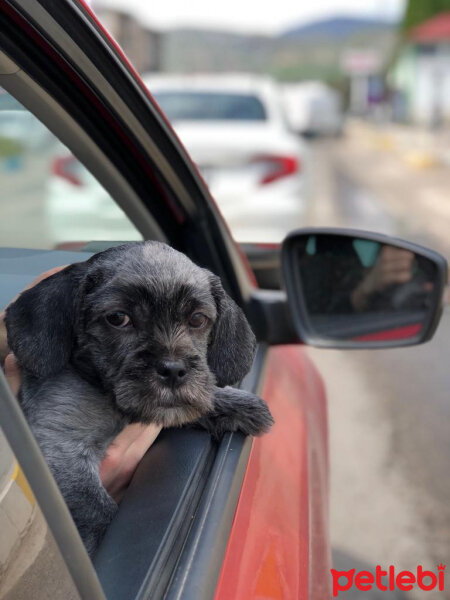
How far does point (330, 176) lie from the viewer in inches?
910

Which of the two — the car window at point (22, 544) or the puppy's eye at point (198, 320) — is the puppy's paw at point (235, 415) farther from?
the car window at point (22, 544)

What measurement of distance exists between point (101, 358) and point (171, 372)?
0.13 m

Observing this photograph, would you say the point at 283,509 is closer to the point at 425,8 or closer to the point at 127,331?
the point at 127,331

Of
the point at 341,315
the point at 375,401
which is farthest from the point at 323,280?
the point at 375,401

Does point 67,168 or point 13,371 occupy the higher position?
point 67,168

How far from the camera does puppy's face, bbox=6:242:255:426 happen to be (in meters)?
1.31

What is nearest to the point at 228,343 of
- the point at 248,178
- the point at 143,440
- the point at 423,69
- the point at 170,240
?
the point at 143,440

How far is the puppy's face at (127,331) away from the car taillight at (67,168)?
601mm

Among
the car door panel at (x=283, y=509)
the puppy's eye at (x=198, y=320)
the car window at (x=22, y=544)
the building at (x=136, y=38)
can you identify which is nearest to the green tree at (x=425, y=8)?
the building at (x=136, y=38)

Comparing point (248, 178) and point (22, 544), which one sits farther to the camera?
point (248, 178)

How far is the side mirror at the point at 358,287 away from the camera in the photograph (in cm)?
239

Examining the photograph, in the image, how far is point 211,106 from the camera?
1102 cm

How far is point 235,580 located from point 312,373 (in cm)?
164

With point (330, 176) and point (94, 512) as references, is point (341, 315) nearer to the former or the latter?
point (94, 512)
